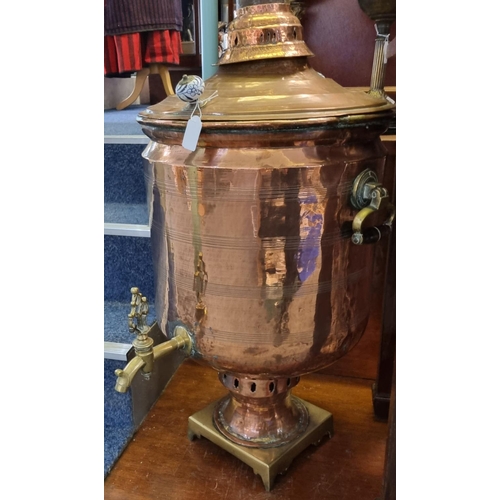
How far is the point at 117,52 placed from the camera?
2.25 m

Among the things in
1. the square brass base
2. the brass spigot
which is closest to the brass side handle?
the brass spigot

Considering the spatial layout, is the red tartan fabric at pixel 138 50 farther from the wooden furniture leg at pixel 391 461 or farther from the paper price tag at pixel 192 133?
the wooden furniture leg at pixel 391 461

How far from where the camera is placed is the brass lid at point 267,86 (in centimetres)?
86

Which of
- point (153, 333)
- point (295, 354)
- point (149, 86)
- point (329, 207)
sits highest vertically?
point (149, 86)

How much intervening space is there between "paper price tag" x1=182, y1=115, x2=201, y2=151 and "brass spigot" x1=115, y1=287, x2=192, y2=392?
0.32 meters

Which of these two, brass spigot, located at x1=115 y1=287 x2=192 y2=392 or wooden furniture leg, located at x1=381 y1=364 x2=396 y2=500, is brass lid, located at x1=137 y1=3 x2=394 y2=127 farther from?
wooden furniture leg, located at x1=381 y1=364 x2=396 y2=500

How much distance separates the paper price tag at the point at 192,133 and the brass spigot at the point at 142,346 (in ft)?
1.04

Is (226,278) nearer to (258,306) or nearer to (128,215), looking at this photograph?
(258,306)

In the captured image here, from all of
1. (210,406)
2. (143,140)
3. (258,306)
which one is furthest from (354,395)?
(143,140)

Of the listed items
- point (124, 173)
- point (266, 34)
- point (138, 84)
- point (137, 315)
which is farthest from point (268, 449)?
point (138, 84)

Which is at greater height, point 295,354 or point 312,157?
point 312,157

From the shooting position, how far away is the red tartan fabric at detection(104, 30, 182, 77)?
2.23 metres

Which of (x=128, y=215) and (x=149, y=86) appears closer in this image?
(x=128, y=215)

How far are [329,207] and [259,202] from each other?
13 cm
